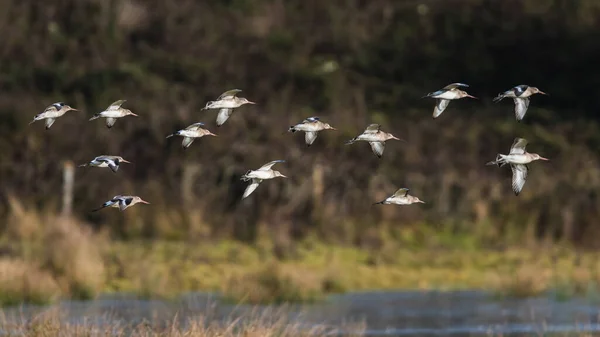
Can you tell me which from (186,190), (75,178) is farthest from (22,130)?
(186,190)

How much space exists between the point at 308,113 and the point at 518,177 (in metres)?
27.6

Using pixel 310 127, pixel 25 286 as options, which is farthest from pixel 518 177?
pixel 25 286

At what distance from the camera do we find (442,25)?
5031 centimetres

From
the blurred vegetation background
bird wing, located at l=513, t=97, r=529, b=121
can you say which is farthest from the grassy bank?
bird wing, located at l=513, t=97, r=529, b=121

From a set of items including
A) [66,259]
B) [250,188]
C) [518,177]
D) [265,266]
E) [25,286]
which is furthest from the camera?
[265,266]

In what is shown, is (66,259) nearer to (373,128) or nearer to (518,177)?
(373,128)

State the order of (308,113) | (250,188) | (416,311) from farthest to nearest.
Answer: (308,113), (416,311), (250,188)

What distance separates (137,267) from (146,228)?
664 centimetres

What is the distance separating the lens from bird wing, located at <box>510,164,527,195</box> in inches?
584

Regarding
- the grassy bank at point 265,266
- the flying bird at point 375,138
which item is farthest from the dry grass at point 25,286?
the flying bird at point 375,138

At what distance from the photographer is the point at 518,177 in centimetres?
1504

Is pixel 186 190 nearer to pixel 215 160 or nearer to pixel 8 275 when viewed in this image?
pixel 215 160

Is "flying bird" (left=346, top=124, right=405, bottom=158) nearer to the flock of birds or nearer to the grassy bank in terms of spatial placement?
the flock of birds

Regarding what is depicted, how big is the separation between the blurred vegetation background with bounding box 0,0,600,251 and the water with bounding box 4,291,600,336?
18.4 ft
